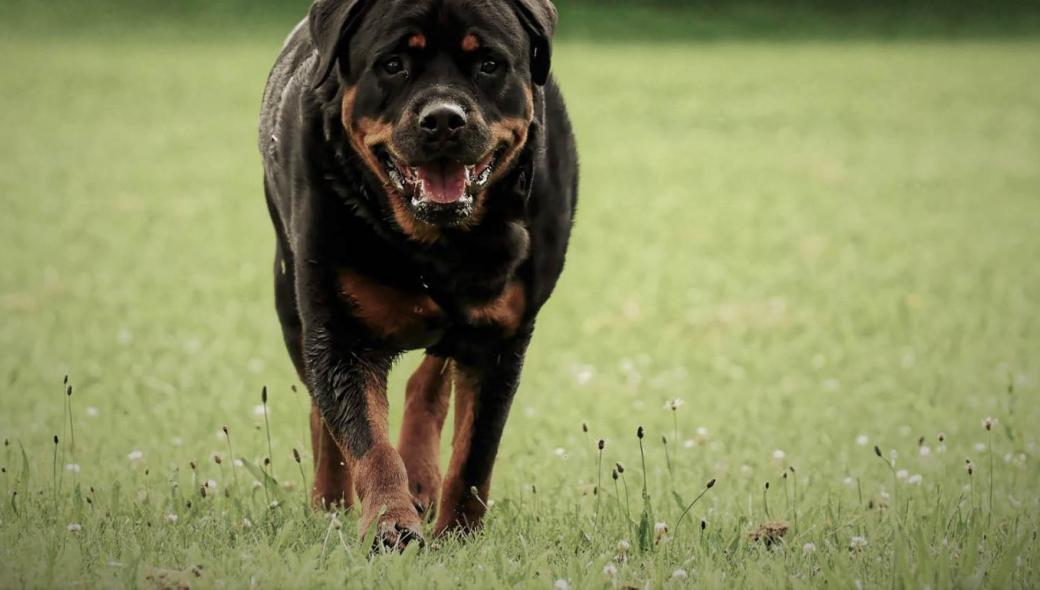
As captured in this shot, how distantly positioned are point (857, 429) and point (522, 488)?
291 centimetres

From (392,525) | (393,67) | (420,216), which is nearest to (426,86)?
(393,67)

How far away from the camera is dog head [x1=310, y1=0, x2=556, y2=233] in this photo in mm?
4629

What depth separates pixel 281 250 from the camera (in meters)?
5.72

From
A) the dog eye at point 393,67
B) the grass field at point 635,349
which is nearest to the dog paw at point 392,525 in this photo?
the grass field at point 635,349

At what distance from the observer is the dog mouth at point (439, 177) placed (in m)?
4.68

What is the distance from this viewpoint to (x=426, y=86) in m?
4.67

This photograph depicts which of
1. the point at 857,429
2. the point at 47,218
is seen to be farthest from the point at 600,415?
the point at 47,218

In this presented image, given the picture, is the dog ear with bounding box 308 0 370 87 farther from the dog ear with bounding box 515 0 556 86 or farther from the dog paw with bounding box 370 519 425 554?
the dog paw with bounding box 370 519 425 554

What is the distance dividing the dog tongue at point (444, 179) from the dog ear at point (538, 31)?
512 mm

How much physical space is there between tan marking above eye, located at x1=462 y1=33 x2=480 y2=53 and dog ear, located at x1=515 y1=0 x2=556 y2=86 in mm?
260

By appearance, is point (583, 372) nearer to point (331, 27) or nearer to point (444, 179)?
point (444, 179)

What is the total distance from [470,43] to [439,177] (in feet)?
1.54

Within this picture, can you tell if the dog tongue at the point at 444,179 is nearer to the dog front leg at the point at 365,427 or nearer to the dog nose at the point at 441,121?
the dog nose at the point at 441,121

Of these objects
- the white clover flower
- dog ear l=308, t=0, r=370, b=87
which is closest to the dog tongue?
dog ear l=308, t=0, r=370, b=87
